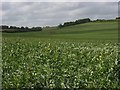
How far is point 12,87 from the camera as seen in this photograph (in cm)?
1171

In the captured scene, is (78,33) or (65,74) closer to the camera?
(65,74)

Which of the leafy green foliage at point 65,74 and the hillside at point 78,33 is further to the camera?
the hillside at point 78,33

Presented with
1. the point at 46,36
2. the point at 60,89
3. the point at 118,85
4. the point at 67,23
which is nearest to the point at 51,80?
the point at 60,89

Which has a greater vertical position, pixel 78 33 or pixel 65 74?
pixel 78 33

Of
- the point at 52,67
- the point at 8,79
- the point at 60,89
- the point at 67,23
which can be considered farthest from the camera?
the point at 67,23

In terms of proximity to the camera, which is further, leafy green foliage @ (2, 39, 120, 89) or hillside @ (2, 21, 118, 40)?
hillside @ (2, 21, 118, 40)

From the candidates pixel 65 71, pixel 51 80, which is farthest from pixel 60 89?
pixel 65 71

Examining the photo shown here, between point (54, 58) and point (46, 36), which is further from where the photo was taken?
point (46, 36)

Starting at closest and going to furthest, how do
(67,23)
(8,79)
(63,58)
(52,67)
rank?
(8,79)
(52,67)
(63,58)
(67,23)

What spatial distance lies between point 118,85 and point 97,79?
906mm

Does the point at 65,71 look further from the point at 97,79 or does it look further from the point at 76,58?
the point at 76,58

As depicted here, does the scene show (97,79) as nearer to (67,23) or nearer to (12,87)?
(12,87)

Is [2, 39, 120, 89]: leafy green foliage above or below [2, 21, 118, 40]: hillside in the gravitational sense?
below

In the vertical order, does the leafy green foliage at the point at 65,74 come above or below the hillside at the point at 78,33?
below
